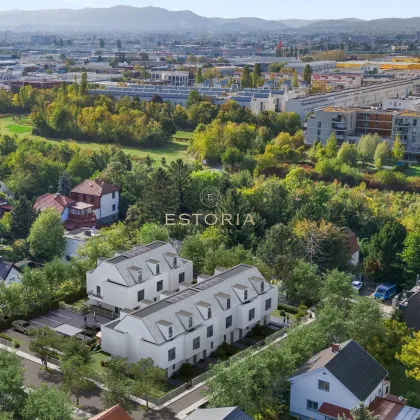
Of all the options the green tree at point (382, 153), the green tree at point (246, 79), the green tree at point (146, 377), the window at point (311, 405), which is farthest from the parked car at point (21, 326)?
the green tree at point (246, 79)

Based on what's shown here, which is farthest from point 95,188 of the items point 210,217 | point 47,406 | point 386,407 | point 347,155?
point 386,407

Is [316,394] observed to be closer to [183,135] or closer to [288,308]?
[288,308]

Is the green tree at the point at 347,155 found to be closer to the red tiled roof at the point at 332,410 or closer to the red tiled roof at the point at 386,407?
the red tiled roof at the point at 386,407

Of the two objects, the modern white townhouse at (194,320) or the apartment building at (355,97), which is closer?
the modern white townhouse at (194,320)

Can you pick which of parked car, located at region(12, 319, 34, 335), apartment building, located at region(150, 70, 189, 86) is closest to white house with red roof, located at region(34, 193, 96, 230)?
parked car, located at region(12, 319, 34, 335)

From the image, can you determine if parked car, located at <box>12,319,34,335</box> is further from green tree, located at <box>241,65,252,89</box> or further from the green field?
green tree, located at <box>241,65,252,89</box>
